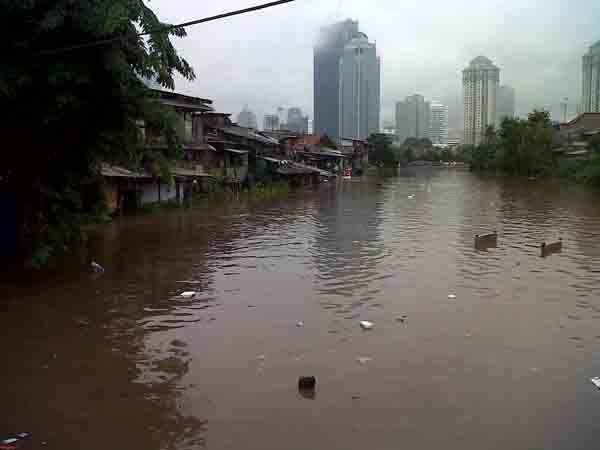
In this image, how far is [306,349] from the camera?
8.77m

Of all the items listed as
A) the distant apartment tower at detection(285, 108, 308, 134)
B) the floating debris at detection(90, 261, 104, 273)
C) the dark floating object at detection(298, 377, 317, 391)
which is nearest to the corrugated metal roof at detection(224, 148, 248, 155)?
the floating debris at detection(90, 261, 104, 273)

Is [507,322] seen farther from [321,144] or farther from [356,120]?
[356,120]

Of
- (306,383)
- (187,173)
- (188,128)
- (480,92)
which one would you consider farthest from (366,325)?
(480,92)

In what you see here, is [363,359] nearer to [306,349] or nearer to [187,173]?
[306,349]

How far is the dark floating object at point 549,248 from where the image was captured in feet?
54.3

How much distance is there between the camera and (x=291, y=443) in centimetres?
600

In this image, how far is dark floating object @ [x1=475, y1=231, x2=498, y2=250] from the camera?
1786 centimetres

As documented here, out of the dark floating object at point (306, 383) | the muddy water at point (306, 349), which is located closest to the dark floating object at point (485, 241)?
the muddy water at point (306, 349)

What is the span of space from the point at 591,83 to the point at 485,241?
4407 cm

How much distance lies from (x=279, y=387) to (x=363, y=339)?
7.58 ft

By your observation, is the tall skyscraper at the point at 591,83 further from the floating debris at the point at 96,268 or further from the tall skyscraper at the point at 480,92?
the tall skyscraper at the point at 480,92

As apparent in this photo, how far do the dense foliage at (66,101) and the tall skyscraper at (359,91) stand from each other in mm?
24680

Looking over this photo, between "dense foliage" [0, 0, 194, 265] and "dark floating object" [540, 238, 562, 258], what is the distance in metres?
11.2

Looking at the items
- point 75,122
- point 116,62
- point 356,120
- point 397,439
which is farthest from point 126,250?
point 356,120
